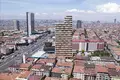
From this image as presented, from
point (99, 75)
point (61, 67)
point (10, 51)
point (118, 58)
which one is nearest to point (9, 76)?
point (61, 67)

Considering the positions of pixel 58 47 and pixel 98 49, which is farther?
pixel 98 49

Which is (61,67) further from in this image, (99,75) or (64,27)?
(64,27)

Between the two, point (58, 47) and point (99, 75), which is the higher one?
point (58, 47)

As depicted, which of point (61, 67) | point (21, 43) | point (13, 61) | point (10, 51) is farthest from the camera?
point (21, 43)

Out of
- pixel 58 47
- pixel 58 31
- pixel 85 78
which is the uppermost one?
pixel 58 31

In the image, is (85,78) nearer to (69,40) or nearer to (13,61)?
(69,40)

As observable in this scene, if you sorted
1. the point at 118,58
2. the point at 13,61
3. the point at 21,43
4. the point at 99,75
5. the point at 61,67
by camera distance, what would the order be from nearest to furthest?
the point at 99,75, the point at 61,67, the point at 13,61, the point at 118,58, the point at 21,43
